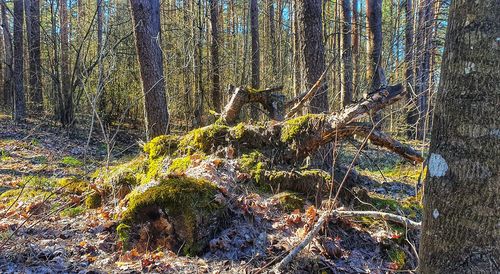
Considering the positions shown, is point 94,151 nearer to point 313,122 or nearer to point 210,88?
point 210,88

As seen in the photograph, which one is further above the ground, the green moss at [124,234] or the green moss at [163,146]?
the green moss at [163,146]

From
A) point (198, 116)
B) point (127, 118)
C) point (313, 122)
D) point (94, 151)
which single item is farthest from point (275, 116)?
point (127, 118)

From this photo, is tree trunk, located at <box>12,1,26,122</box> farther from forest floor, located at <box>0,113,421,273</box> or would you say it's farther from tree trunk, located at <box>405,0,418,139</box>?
tree trunk, located at <box>405,0,418,139</box>

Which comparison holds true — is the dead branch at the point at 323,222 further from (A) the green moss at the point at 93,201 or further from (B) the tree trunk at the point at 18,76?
(B) the tree trunk at the point at 18,76

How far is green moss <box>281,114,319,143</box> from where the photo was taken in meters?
4.47

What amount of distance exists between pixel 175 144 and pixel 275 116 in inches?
61.6

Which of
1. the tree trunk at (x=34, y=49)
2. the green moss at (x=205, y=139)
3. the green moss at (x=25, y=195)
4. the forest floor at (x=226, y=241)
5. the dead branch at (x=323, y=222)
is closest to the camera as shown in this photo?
the dead branch at (x=323, y=222)

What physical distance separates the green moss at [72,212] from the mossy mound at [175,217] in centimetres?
96

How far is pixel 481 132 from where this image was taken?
1.54 metres

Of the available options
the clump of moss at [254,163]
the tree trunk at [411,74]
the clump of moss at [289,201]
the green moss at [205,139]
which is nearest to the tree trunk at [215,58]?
the tree trunk at [411,74]

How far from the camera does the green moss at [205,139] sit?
4.79m

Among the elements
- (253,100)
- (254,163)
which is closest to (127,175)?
(254,163)

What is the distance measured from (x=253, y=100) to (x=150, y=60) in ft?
8.35

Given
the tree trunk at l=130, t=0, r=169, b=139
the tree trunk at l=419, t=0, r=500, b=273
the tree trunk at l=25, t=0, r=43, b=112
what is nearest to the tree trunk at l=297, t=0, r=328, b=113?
the tree trunk at l=130, t=0, r=169, b=139
